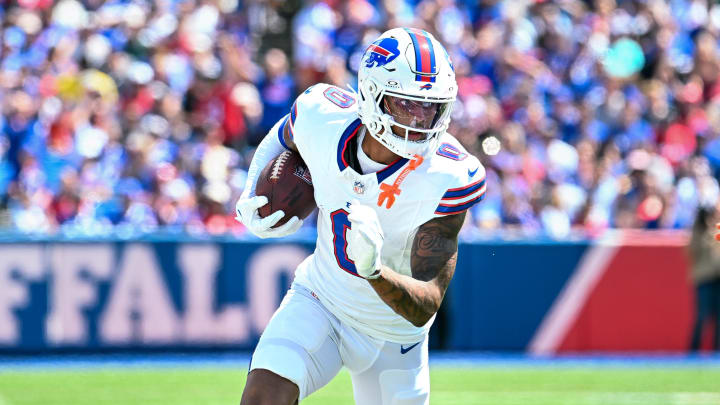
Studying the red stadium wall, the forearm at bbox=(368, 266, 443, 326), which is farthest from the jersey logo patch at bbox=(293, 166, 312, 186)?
the red stadium wall

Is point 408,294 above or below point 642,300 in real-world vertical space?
above

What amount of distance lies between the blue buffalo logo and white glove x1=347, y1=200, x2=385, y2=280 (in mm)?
859

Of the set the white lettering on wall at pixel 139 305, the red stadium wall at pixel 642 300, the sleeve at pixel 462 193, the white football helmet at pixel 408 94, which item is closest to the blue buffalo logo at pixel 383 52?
the white football helmet at pixel 408 94

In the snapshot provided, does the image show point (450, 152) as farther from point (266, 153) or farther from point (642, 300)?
point (642, 300)

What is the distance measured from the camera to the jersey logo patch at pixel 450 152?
13.9 feet

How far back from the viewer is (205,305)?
33.0 ft

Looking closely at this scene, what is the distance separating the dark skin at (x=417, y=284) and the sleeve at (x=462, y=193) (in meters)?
0.03

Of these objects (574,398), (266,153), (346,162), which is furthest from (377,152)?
(574,398)

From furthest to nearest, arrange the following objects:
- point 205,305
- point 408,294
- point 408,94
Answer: point 205,305, point 408,94, point 408,294

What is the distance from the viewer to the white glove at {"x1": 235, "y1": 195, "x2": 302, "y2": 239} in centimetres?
426

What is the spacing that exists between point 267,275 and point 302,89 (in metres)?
2.20

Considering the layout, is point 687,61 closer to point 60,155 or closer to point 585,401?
point 585,401

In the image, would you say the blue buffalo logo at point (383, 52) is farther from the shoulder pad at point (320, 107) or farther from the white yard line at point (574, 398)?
the white yard line at point (574, 398)

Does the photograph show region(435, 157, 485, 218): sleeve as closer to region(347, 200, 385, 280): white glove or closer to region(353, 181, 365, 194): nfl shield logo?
region(353, 181, 365, 194): nfl shield logo
